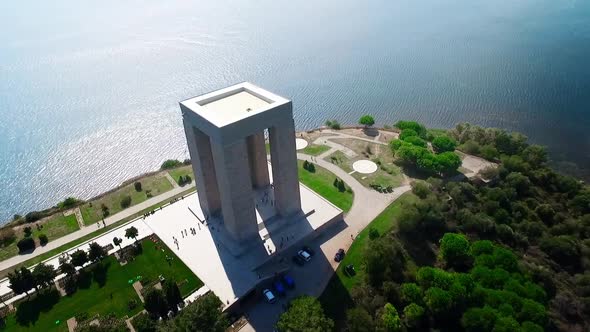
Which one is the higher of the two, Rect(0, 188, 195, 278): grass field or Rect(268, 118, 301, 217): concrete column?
Rect(268, 118, 301, 217): concrete column

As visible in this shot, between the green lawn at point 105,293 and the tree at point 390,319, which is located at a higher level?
the tree at point 390,319

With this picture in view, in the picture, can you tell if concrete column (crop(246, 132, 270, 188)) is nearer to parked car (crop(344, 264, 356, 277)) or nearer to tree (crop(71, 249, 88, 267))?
parked car (crop(344, 264, 356, 277))

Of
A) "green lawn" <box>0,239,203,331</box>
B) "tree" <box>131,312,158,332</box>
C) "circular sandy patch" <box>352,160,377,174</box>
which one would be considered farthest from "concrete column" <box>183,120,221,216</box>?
"circular sandy patch" <box>352,160,377,174</box>

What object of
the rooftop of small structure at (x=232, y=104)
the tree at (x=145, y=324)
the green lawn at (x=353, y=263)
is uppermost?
the rooftop of small structure at (x=232, y=104)

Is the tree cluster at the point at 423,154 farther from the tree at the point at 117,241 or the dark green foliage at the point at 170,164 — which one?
the tree at the point at 117,241

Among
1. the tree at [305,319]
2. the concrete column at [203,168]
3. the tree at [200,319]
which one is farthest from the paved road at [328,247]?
the concrete column at [203,168]

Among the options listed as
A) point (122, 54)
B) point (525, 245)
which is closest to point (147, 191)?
point (525, 245)
